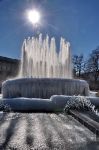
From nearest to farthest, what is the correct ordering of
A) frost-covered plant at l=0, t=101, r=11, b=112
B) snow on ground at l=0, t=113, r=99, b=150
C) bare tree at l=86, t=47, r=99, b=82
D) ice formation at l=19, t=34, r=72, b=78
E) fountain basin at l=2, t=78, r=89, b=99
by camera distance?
1. snow on ground at l=0, t=113, r=99, b=150
2. frost-covered plant at l=0, t=101, r=11, b=112
3. fountain basin at l=2, t=78, r=89, b=99
4. ice formation at l=19, t=34, r=72, b=78
5. bare tree at l=86, t=47, r=99, b=82

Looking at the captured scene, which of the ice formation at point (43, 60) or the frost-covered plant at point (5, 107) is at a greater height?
the ice formation at point (43, 60)

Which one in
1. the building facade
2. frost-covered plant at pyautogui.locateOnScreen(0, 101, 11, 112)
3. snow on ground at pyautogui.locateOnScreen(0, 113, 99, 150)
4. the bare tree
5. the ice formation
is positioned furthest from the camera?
the building facade

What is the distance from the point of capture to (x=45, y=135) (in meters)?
5.46

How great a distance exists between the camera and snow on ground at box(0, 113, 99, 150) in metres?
4.62

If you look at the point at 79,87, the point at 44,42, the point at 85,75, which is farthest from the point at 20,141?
the point at 85,75

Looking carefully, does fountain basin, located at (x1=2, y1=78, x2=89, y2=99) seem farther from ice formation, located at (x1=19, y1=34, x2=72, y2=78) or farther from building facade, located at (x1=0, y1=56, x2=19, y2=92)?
building facade, located at (x1=0, y1=56, x2=19, y2=92)

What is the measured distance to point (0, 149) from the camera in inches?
173

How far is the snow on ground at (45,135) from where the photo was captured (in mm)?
4625

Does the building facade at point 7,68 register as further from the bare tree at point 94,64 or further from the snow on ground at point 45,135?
the snow on ground at point 45,135

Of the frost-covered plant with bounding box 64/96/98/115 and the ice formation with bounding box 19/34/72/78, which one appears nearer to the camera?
the frost-covered plant with bounding box 64/96/98/115

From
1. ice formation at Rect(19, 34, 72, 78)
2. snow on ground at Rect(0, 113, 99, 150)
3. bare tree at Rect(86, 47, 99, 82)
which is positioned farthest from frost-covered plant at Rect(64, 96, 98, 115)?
bare tree at Rect(86, 47, 99, 82)

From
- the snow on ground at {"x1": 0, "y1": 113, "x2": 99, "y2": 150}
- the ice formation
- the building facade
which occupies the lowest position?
the snow on ground at {"x1": 0, "y1": 113, "x2": 99, "y2": 150}

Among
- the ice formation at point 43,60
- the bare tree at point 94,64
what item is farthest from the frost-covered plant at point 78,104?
the bare tree at point 94,64

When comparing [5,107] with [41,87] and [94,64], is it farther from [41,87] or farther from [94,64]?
[94,64]
